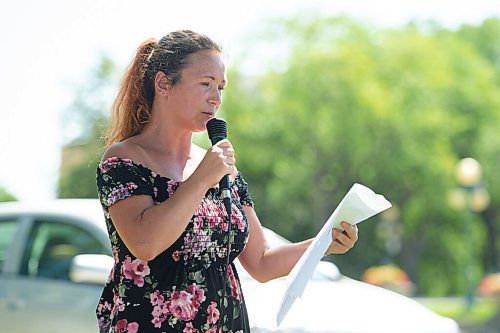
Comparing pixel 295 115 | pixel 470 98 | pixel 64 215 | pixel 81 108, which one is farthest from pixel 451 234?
pixel 64 215

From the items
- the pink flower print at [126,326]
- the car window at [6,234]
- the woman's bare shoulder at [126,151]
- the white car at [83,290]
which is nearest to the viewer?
the pink flower print at [126,326]

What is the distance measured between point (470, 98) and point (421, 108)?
167 inches

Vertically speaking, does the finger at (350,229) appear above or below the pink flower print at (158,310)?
above

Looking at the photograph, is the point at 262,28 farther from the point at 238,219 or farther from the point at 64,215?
the point at 238,219

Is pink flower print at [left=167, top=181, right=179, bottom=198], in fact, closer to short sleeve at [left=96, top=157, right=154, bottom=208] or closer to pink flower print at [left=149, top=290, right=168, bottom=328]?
short sleeve at [left=96, top=157, right=154, bottom=208]

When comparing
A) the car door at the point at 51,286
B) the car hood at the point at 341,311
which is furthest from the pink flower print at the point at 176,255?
the car door at the point at 51,286

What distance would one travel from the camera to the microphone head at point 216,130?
2861 millimetres

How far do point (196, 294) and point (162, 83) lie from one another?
613 millimetres

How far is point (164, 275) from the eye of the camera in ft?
8.97

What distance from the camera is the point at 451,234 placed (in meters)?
43.9

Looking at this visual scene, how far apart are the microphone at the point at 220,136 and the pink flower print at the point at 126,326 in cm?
40

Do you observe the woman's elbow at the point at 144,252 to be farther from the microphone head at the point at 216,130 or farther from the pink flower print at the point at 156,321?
the microphone head at the point at 216,130

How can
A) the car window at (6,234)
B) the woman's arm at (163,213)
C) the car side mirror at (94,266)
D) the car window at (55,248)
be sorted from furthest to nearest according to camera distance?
1. the car window at (6,234)
2. the car window at (55,248)
3. the car side mirror at (94,266)
4. the woman's arm at (163,213)

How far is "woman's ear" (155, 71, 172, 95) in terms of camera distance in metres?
A: 2.92
